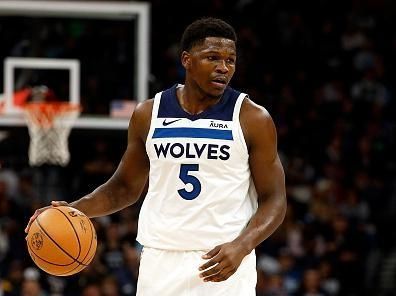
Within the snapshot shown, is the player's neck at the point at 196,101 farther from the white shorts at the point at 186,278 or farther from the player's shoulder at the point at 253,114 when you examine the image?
the white shorts at the point at 186,278

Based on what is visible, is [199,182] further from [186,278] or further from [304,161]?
[304,161]

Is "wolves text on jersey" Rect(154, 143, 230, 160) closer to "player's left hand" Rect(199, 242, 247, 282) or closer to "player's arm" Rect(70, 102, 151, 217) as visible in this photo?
"player's arm" Rect(70, 102, 151, 217)

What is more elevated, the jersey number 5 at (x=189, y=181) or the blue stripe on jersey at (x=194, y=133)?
the blue stripe on jersey at (x=194, y=133)

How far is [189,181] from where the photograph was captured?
485cm

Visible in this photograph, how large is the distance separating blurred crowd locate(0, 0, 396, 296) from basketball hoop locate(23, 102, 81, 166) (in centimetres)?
44

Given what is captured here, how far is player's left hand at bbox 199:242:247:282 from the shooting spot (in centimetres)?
450

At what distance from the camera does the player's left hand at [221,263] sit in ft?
14.8

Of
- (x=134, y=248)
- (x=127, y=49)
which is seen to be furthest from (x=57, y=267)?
(x=134, y=248)

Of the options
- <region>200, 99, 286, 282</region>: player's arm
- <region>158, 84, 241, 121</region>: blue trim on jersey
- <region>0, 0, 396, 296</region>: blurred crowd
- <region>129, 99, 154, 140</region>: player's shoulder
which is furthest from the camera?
<region>0, 0, 396, 296</region>: blurred crowd

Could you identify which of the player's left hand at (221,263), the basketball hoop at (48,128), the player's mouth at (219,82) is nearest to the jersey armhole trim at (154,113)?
the player's mouth at (219,82)

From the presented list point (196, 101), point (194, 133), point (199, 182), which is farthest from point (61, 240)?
point (196, 101)

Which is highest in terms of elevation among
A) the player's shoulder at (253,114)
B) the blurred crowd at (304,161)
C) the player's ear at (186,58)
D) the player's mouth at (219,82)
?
the player's ear at (186,58)

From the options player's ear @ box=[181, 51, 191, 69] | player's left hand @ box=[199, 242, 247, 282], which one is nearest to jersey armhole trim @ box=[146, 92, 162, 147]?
player's ear @ box=[181, 51, 191, 69]

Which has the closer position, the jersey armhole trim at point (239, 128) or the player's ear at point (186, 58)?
the jersey armhole trim at point (239, 128)
